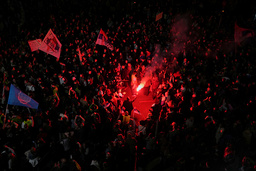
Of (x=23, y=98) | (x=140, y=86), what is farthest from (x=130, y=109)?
(x=23, y=98)

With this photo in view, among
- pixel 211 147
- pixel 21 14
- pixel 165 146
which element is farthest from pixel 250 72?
pixel 21 14

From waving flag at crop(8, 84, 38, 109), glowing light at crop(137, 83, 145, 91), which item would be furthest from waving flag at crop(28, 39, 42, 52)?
glowing light at crop(137, 83, 145, 91)

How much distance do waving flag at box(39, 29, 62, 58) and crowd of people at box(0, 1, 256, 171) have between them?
0.89 m

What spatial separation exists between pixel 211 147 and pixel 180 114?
1.13 metres

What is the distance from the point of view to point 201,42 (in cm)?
915

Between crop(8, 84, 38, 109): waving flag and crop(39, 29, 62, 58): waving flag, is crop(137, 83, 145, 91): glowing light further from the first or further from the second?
crop(8, 84, 38, 109): waving flag

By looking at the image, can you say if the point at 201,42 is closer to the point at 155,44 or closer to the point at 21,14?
the point at 155,44

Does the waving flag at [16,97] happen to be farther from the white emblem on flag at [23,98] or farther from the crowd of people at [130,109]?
the crowd of people at [130,109]

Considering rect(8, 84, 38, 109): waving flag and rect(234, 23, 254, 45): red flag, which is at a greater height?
rect(234, 23, 254, 45): red flag

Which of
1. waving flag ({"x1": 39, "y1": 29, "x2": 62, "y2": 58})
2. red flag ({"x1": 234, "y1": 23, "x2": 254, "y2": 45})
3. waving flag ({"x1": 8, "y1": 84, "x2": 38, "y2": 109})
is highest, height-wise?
red flag ({"x1": 234, "y1": 23, "x2": 254, "y2": 45})

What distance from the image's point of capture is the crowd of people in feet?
11.3

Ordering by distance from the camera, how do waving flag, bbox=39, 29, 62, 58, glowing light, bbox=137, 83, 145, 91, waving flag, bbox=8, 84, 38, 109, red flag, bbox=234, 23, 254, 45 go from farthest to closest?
glowing light, bbox=137, 83, 145, 91 → red flag, bbox=234, 23, 254, 45 → waving flag, bbox=39, 29, 62, 58 → waving flag, bbox=8, 84, 38, 109

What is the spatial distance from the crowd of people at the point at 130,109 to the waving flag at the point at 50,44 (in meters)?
0.89

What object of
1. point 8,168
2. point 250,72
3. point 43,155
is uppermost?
point 250,72
